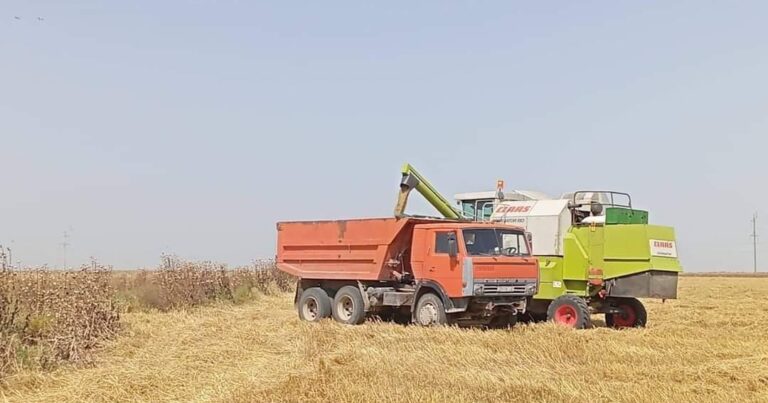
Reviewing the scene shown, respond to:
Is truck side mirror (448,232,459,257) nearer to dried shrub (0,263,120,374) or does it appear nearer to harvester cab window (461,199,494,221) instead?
harvester cab window (461,199,494,221)

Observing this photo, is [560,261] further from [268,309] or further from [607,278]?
[268,309]

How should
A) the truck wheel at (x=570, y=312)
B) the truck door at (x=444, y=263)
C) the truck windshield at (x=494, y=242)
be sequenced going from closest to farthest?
the truck door at (x=444, y=263)
the truck windshield at (x=494, y=242)
the truck wheel at (x=570, y=312)

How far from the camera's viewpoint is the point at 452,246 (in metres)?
14.5

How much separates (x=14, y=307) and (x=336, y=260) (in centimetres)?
685

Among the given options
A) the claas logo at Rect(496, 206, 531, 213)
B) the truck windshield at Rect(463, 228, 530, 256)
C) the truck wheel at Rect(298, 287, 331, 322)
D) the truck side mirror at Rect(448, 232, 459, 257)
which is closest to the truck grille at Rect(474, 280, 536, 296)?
the truck windshield at Rect(463, 228, 530, 256)

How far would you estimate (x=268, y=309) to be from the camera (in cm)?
2045

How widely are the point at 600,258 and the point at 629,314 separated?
4.83 ft

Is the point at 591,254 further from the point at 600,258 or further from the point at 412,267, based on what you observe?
the point at 412,267

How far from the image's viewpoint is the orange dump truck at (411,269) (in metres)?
14.4

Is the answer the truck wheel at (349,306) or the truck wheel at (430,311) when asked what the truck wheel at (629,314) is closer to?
the truck wheel at (430,311)

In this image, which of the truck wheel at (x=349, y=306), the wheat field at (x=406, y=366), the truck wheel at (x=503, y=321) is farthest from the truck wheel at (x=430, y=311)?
the truck wheel at (x=503, y=321)

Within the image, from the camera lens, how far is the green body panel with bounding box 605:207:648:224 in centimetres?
1577

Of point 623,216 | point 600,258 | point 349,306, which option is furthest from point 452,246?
point 623,216

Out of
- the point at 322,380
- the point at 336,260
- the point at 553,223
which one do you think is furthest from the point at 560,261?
the point at 322,380
